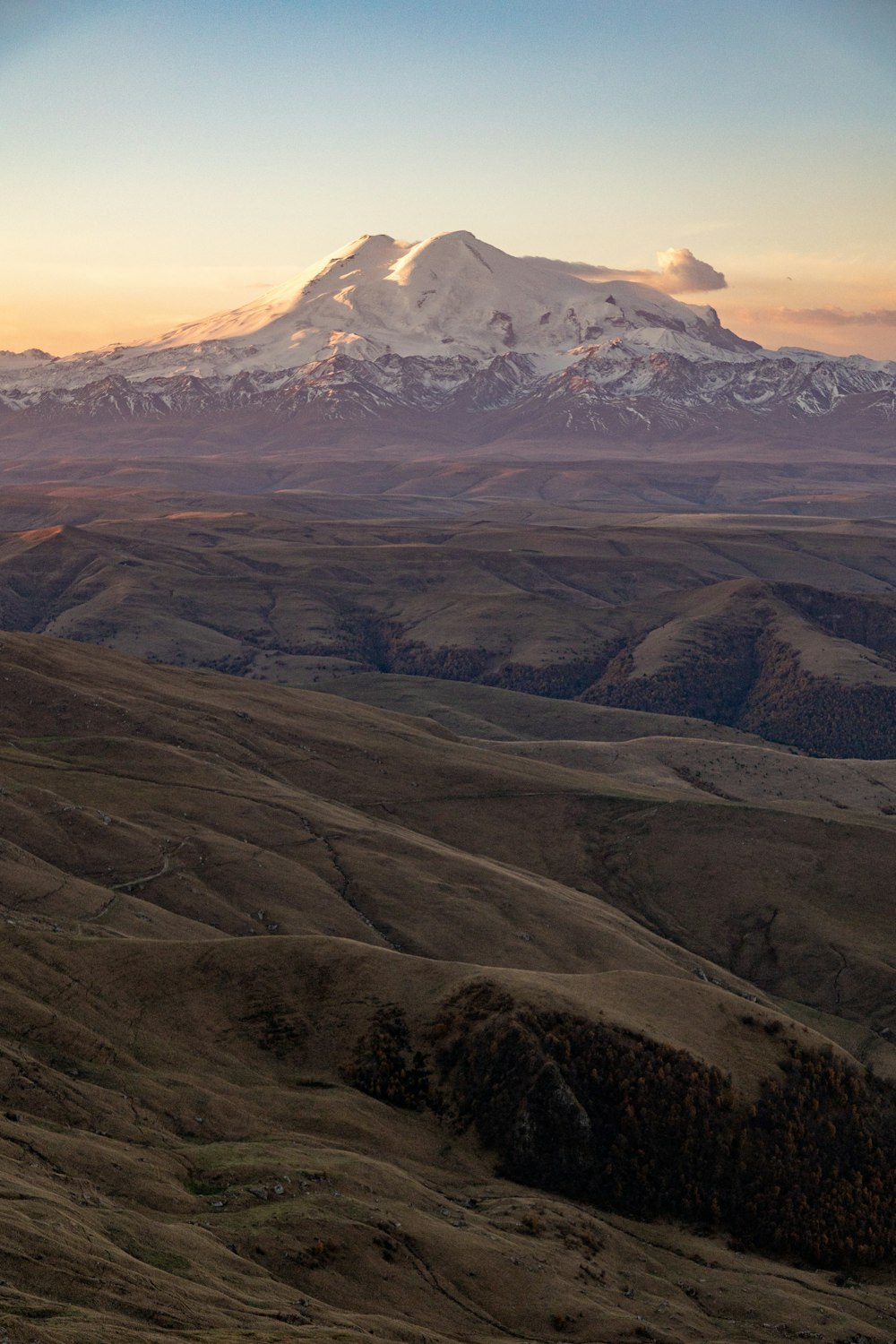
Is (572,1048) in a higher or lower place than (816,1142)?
higher

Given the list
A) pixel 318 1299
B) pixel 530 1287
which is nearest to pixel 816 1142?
pixel 530 1287

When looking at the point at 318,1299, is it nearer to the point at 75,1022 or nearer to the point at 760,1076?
the point at 75,1022

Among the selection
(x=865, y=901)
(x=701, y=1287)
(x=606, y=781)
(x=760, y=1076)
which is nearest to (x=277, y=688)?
(x=606, y=781)

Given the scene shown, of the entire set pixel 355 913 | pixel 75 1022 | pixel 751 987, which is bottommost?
pixel 751 987

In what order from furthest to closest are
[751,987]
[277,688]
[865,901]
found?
1. [277,688]
2. [865,901]
3. [751,987]

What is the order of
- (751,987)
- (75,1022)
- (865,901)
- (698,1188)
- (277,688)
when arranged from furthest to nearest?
(277,688)
(865,901)
(751,987)
(698,1188)
(75,1022)

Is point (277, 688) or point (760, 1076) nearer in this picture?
point (760, 1076)

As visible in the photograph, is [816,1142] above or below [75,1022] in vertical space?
below

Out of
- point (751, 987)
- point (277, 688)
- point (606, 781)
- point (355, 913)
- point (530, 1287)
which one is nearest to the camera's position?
point (530, 1287)

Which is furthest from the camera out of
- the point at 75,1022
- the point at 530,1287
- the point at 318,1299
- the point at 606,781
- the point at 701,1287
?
the point at 606,781

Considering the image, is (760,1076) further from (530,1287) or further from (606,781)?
(606,781)
